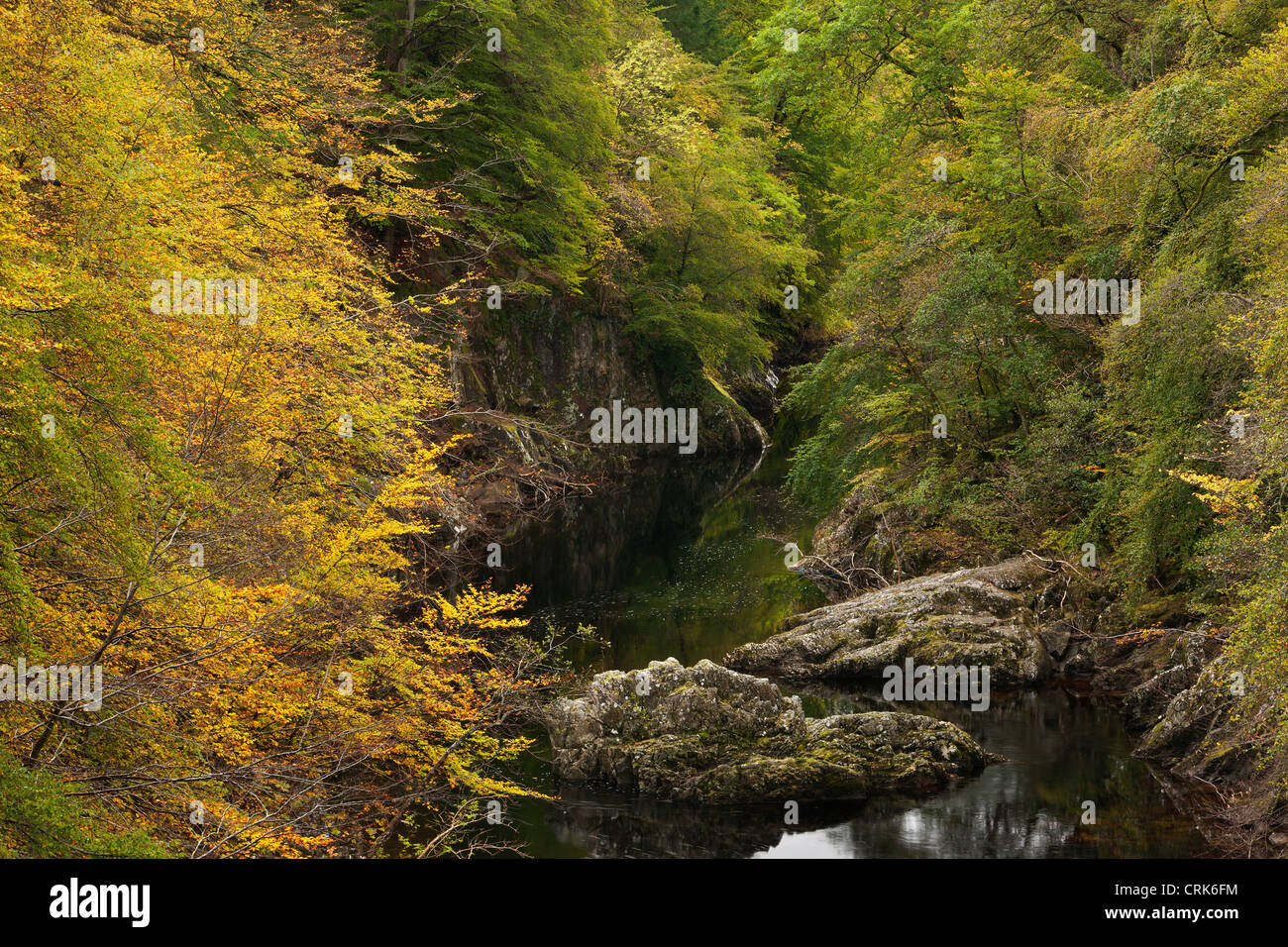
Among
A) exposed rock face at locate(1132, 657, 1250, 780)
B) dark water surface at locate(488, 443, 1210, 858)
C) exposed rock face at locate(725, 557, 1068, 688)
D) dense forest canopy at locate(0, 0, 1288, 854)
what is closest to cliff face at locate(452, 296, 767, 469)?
dense forest canopy at locate(0, 0, 1288, 854)

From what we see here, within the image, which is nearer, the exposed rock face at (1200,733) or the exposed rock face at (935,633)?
the exposed rock face at (1200,733)

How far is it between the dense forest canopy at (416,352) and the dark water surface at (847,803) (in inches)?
50.1

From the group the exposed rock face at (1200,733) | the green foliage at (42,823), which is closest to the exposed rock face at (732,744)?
the exposed rock face at (1200,733)

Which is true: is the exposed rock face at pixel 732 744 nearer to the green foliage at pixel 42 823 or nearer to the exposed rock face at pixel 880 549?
the exposed rock face at pixel 880 549

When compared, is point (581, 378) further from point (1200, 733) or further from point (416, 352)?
point (1200, 733)

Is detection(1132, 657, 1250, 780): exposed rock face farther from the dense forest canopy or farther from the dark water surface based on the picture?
the dense forest canopy

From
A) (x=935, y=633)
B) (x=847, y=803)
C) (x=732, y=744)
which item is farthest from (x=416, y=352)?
(x=935, y=633)

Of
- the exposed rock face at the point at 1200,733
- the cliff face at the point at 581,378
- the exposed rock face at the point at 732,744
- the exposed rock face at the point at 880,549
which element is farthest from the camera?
the cliff face at the point at 581,378

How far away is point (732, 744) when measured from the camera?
13352 mm

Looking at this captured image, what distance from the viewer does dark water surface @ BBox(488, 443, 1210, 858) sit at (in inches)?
452

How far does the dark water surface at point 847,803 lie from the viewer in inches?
452

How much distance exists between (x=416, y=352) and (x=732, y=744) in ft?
24.0

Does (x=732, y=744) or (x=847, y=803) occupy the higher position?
(x=732, y=744)
